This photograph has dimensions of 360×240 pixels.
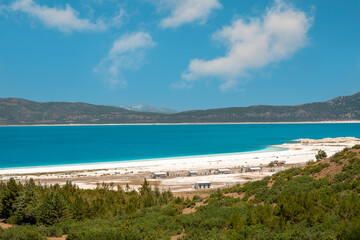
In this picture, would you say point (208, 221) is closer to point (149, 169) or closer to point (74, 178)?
point (74, 178)

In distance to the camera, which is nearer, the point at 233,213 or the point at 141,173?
the point at 233,213

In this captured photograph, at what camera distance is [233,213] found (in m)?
16.9

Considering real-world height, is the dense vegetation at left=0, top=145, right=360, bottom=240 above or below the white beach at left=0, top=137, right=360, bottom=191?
above

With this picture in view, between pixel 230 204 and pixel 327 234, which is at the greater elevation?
pixel 327 234

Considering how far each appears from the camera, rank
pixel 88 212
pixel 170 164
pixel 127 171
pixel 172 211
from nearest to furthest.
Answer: pixel 172 211 → pixel 88 212 → pixel 127 171 → pixel 170 164

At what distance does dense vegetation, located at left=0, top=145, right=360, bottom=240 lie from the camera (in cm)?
1408

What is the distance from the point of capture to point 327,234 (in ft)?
40.3

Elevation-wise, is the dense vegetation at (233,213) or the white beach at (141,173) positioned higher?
the dense vegetation at (233,213)

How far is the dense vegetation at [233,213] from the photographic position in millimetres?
14078

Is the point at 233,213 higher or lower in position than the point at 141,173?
higher

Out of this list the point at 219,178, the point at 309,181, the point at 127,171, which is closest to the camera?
the point at 309,181

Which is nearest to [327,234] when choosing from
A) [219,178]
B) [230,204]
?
[230,204]

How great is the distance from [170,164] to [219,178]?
81.9ft

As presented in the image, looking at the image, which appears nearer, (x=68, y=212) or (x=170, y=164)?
(x=68, y=212)
